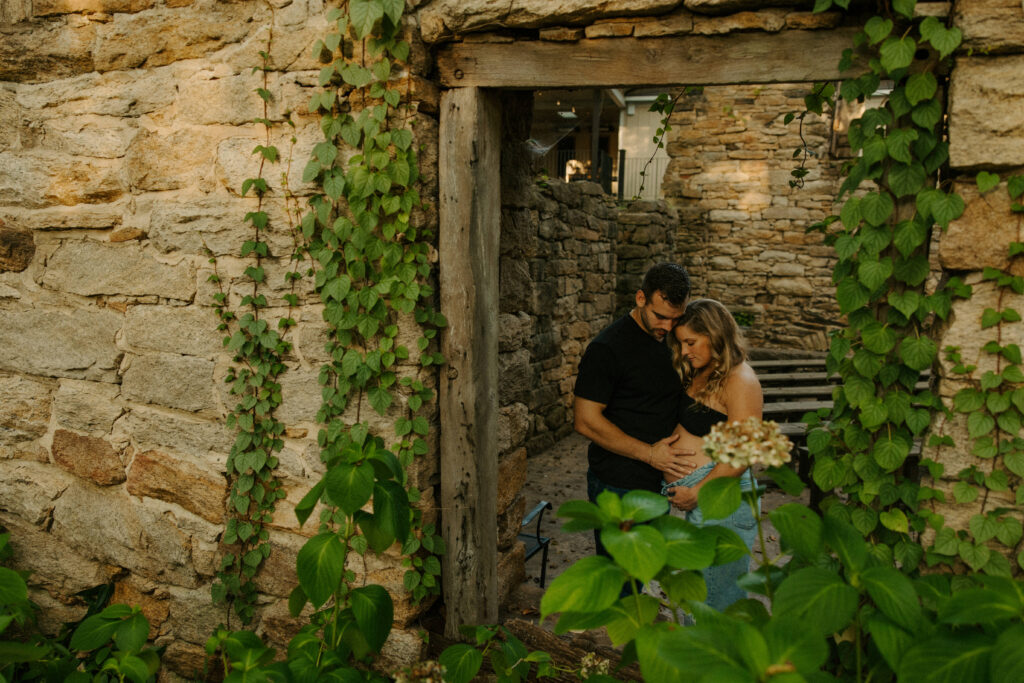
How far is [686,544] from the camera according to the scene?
118cm

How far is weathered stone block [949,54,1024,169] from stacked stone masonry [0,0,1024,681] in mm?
512

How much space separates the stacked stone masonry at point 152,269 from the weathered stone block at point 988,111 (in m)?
0.51

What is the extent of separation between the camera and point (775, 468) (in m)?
1.24

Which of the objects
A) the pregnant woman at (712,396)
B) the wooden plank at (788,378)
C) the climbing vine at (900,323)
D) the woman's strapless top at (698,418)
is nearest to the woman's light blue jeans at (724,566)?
the pregnant woman at (712,396)

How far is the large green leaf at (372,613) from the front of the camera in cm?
172

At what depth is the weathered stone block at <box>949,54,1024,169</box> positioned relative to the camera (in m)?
1.67

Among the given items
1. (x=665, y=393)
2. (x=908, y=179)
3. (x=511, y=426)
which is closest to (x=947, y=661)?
(x=908, y=179)

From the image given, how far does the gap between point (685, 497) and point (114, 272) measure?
2479 mm

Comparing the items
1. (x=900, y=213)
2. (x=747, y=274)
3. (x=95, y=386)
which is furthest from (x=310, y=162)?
(x=747, y=274)

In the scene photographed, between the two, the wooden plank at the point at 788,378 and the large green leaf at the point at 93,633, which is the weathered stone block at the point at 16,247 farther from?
the wooden plank at the point at 788,378

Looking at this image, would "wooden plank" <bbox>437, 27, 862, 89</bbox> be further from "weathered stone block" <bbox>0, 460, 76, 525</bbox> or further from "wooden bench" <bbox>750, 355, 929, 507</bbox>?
"wooden bench" <bbox>750, 355, 929, 507</bbox>

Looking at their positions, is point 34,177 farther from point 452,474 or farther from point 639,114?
point 639,114

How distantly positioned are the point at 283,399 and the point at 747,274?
8.57 metres

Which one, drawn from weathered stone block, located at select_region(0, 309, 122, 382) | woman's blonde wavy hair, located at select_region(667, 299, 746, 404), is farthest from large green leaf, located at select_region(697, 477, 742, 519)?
weathered stone block, located at select_region(0, 309, 122, 382)
